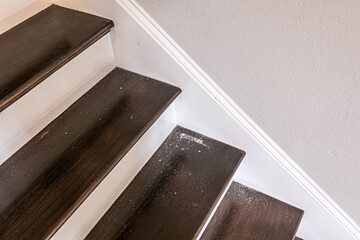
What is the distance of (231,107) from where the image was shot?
3.92 feet

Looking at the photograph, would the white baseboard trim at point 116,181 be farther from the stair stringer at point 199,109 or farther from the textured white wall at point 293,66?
the textured white wall at point 293,66

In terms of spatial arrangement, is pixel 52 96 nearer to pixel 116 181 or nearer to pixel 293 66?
pixel 116 181

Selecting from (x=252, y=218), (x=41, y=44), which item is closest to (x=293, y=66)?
(x=252, y=218)

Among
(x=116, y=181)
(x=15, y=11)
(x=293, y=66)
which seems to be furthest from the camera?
(x=15, y=11)

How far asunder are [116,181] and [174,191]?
20 cm

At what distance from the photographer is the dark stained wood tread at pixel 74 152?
919mm

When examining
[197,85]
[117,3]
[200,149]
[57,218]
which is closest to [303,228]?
[200,149]

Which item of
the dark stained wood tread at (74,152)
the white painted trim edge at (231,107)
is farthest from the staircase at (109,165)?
the white painted trim edge at (231,107)

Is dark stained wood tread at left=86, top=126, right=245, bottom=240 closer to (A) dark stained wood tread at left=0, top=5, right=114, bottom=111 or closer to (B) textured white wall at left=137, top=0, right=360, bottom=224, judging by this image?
(B) textured white wall at left=137, top=0, right=360, bottom=224

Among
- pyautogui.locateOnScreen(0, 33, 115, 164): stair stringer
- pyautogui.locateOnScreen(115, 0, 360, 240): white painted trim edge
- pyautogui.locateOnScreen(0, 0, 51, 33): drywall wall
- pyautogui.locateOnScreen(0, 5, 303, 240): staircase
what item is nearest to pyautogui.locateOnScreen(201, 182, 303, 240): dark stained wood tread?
pyautogui.locateOnScreen(0, 5, 303, 240): staircase

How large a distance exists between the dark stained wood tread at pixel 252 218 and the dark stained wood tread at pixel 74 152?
47 cm

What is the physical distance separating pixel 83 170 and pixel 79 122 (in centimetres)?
20

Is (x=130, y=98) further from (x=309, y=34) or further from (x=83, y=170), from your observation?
(x=309, y=34)

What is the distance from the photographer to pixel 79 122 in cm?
116
